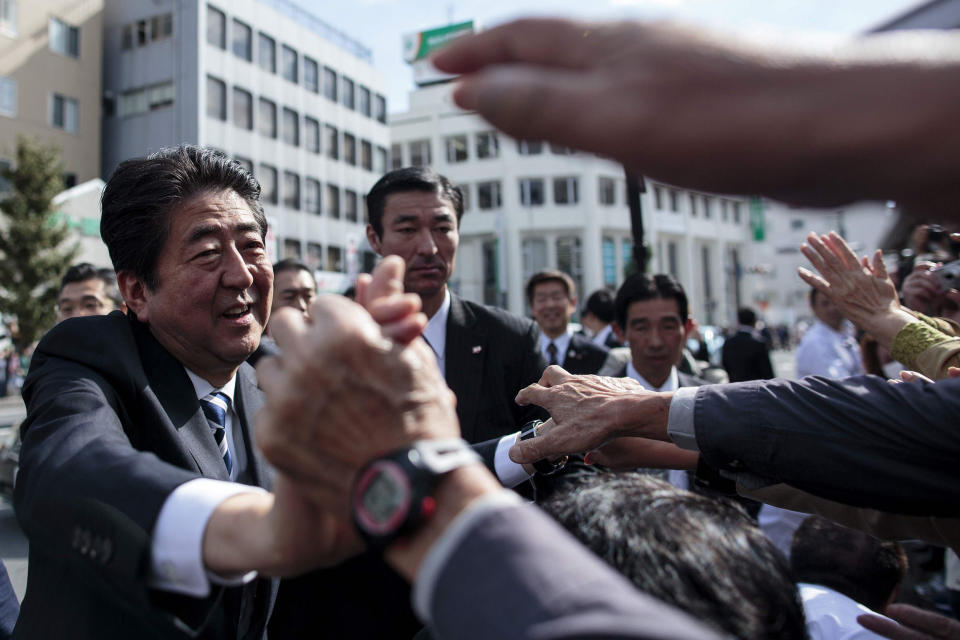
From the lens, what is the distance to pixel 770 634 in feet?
3.52

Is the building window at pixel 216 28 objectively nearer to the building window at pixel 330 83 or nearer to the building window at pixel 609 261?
the building window at pixel 330 83

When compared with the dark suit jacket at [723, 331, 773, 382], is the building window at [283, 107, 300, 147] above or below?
above

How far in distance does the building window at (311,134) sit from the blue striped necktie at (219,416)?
3659 centimetres

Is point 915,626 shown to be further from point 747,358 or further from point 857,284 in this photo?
point 747,358

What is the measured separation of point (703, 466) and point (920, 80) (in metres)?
1.42

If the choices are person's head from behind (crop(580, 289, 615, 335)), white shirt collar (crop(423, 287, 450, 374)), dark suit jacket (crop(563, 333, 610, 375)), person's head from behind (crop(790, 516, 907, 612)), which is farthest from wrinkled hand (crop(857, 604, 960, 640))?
person's head from behind (crop(580, 289, 615, 335))

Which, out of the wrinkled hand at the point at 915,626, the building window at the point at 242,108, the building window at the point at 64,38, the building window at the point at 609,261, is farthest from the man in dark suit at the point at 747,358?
the building window at the point at 609,261

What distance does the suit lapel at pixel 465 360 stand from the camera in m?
2.98

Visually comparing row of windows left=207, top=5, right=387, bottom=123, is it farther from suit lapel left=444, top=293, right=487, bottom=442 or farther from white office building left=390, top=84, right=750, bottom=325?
suit lapel left=444, top=293, right=487, bottom=442

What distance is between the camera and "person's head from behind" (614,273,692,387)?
14.1ft

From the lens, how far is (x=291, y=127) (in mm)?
35656

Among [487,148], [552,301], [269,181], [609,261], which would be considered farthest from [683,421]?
[609,261]

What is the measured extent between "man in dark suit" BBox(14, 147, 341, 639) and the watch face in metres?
0.15

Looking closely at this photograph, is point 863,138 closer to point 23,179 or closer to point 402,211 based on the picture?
point 402,211
